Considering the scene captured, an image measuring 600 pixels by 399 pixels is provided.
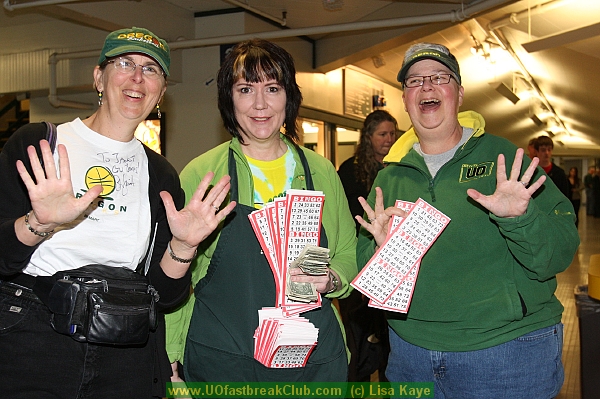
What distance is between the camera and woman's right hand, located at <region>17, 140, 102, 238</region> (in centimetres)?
154

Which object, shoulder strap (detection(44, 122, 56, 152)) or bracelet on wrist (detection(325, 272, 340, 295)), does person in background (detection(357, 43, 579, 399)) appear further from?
shoulder strap (detection(44, 122, 56, 152))

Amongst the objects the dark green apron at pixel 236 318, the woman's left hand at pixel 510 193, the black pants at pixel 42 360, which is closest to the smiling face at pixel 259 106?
the dark green apron at pixel 236 318

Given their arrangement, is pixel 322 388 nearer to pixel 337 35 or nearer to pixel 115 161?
pixel 115 161

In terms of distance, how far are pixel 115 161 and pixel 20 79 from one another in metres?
7.59

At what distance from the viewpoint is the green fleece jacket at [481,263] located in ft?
6.11

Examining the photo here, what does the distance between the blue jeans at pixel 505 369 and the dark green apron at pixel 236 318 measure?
0.41m

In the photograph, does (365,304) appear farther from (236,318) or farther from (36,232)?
(36,232)

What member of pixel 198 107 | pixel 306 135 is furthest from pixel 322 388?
pixel 306 135

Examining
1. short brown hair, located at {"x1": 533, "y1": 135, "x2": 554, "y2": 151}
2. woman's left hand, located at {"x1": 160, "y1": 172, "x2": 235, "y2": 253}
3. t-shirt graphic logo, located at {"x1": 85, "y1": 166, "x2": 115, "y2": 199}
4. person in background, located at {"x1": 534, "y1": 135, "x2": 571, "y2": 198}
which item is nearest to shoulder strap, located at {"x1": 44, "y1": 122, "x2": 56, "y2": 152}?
t-shirt graphic logo, located at {"x1": 85, "y1": 166, "x2": 115, "y2": 199}

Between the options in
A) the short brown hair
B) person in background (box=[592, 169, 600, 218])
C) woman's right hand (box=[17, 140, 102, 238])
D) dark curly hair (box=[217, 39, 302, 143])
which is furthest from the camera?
person in background (box=[592, 169, 600, 218])

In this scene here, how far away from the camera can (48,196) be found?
156cm

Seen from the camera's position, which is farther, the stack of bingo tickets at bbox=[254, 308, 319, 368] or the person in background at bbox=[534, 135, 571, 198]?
the person in background at bbox=[534, 135, 571, 198]

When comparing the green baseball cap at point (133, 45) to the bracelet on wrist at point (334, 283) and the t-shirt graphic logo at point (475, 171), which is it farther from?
the t-shirt graphic logo at point (475, 171)

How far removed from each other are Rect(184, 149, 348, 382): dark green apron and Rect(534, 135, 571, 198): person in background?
5049 mm
